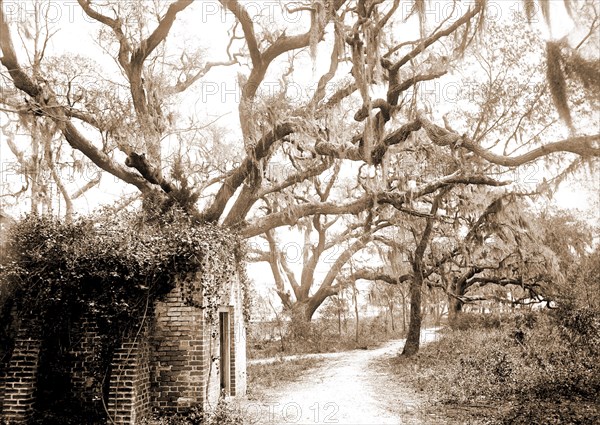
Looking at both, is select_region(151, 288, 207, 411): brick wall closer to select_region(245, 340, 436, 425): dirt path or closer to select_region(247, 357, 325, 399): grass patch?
select_region(245, 340, 436, 425): dirt path

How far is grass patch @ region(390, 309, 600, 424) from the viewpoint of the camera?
24.2 ft

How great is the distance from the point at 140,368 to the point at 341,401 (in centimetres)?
395

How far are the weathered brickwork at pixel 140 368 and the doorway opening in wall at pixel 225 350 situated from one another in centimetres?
142

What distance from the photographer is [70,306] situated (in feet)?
25.1

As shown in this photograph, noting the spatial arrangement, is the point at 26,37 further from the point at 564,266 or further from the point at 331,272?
the point at 564,266

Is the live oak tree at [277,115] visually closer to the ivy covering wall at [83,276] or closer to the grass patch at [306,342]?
the ivy covering wall at [83,276]

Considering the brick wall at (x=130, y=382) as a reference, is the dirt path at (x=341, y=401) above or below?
below

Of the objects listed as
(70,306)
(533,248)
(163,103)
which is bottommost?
(70,306)

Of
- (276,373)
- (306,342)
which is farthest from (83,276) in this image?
(306,342)

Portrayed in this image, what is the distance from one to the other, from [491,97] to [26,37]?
11971 millimetres

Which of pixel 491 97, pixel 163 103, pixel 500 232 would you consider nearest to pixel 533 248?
pixel 500 232

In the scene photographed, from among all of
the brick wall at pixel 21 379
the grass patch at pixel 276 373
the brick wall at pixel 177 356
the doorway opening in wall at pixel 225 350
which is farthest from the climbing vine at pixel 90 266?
the grass patch at pixel 276 373

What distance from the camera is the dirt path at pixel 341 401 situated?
789 cm

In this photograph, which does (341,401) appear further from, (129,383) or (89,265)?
(89,265)
